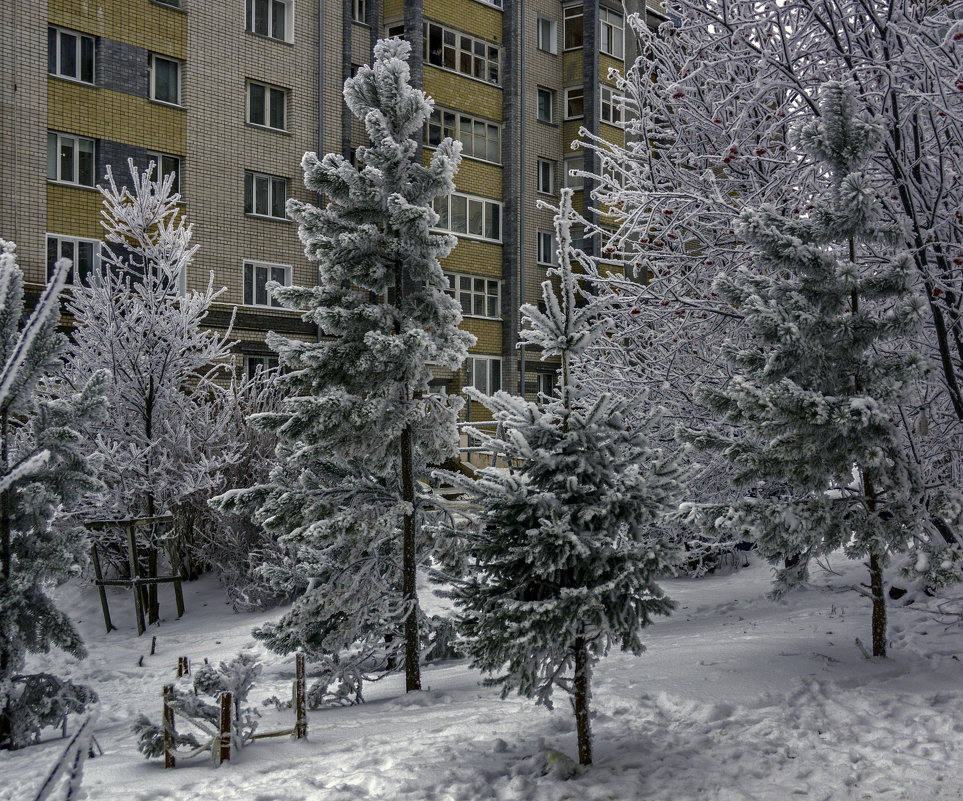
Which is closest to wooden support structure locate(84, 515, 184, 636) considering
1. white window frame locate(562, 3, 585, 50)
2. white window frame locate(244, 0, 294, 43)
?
white window frame locate(244, 0, 294, 43)

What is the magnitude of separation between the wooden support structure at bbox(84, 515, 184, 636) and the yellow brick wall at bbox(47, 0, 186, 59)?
12.1 m

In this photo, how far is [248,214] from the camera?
2500cm

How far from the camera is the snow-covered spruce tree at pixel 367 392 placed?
9359mm

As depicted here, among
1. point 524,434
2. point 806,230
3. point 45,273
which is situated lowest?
point 524,434

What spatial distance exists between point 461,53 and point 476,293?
296 inches

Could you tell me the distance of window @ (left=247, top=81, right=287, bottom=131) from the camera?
2547 cm

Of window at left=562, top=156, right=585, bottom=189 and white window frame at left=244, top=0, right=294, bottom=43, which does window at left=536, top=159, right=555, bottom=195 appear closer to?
window at left=562, top=156, right=585, bottom=189

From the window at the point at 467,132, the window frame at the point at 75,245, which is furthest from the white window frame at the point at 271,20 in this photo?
the window frame at the point at 75,245

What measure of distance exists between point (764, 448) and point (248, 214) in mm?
19940

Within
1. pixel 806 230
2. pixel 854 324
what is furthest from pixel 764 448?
pixel 806 230

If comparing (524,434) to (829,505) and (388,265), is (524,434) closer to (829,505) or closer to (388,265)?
(829,505)

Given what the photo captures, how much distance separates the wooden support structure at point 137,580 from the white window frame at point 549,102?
810 inches

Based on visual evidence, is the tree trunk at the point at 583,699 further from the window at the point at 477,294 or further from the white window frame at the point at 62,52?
the window at the point at 477,294

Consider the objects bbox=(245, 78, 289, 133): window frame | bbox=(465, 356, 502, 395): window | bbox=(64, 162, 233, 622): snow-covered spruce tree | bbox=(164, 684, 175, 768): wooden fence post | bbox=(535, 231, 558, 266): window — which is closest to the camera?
bbox=(164, 684, 175, 768): wooden fence post
